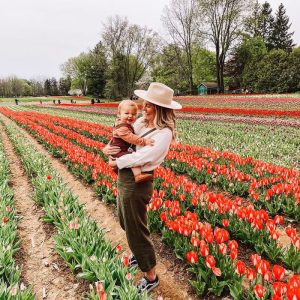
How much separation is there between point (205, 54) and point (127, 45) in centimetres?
1624

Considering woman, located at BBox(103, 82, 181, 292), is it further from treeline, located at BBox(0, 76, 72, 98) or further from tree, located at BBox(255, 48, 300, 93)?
treeline, located at BBox(0, 76, 72, 98)

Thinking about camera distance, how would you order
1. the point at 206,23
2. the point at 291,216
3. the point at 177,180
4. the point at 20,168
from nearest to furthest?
the point at 291,216
the point at 177,180
the point at 20,168
the point at 206,23

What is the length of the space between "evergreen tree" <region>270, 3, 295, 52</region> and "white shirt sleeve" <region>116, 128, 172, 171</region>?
6542 cm

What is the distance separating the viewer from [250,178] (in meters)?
5.95

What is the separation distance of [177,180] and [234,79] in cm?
5359

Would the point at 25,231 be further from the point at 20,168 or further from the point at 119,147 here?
the point at 20,168

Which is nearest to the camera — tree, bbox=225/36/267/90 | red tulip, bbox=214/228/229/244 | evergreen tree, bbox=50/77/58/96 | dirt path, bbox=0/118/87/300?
red tulip, bbox=214/228/229/244

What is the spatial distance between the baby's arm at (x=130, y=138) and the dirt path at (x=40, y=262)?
1738 millimetres

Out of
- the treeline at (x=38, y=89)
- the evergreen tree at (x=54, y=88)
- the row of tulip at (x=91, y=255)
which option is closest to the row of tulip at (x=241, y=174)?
the row of tulip at (x=91, y=255)

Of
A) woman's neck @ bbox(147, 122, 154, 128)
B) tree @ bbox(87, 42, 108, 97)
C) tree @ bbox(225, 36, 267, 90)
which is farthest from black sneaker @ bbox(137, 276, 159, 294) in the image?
tree @ bbox(87, 42, 108, 97)

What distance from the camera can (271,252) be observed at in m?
A: 3.35

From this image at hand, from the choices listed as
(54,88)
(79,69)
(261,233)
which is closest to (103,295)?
(261,233)

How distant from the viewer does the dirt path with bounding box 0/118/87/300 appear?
10.7 feet

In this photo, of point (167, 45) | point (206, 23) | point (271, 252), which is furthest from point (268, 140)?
point (167, 45)
